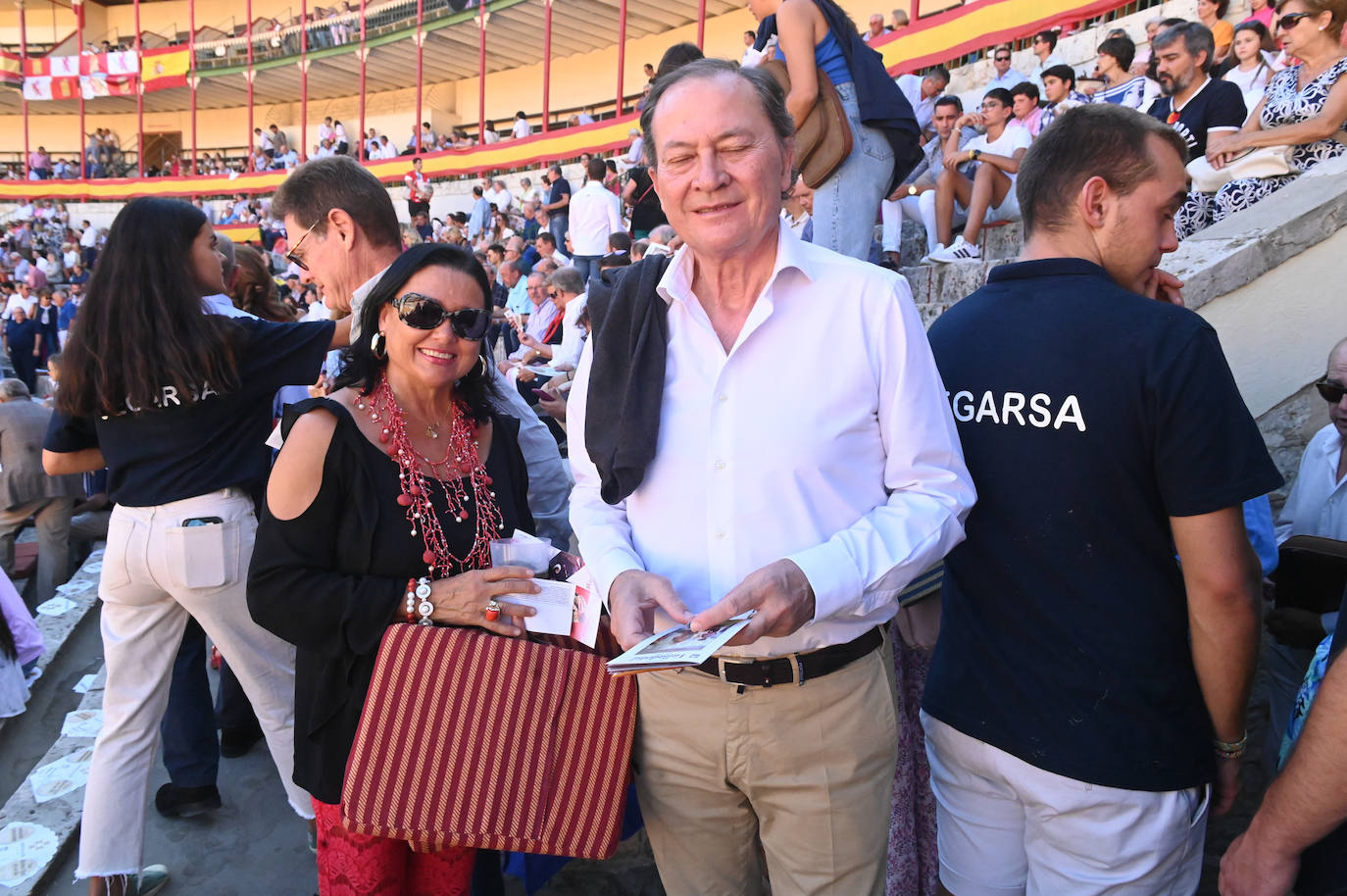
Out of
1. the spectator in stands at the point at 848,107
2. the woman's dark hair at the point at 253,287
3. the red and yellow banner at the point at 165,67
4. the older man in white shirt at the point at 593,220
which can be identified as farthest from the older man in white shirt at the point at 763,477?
the red and yellow banner at the point at 165,67

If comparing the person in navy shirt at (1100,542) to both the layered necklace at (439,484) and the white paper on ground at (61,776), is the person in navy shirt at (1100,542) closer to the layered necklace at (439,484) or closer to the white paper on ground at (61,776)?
the layered necklace at (439,484)

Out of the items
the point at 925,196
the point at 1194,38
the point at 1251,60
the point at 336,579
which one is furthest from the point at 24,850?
the point at 1251,60

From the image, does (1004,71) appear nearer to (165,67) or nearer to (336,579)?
(336,579)

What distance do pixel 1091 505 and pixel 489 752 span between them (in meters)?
1.27

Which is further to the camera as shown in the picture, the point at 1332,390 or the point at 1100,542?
the point at 1332,390

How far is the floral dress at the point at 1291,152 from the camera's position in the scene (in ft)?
11.9

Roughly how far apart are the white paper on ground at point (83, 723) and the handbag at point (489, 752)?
9.11 feet

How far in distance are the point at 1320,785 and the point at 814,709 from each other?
78cm

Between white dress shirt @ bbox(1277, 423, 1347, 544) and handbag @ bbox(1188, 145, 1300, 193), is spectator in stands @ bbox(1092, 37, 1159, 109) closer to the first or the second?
handbag @ bbox(1188, 145, 1300, 193)

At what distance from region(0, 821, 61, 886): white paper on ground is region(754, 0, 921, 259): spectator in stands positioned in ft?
12.0

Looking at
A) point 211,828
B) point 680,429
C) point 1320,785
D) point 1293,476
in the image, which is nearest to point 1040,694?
point 1320,785

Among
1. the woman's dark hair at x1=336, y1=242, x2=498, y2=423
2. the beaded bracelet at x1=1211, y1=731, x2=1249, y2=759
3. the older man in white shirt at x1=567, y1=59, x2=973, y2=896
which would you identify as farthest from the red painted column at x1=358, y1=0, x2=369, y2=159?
the beaded bracelet at x1=1211, y1=731, x2=1249, y2=759

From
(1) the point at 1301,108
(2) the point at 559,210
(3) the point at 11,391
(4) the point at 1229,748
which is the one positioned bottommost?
(4) the point at 1229,748

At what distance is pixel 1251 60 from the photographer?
593 cm
